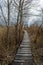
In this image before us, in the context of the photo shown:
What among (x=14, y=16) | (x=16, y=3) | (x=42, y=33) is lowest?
(x=42, y=33)

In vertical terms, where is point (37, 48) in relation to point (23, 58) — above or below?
below

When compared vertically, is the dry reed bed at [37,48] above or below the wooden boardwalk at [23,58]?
below

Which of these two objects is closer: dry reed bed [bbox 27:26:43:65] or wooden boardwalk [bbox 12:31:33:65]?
wooden boardwalk [bbox 12:31:33:65]

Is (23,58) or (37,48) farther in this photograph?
(37,48)

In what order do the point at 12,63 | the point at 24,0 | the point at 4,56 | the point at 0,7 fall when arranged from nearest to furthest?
the point at 12,63
the point at 4,56
the point at 0,7
the point at 24,0

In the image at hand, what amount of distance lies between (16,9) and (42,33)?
4.08 m

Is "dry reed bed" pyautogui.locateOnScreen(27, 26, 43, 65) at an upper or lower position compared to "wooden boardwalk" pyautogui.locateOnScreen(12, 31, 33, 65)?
lower

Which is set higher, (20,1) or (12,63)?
(20,1)

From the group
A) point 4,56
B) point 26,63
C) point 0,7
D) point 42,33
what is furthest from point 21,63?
point 42,33

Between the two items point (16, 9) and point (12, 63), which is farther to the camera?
point (16, 9)

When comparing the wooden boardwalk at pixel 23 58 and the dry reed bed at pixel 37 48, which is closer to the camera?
the wooden boardwalk at pixel 23 58

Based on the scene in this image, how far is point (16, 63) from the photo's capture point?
843 cm

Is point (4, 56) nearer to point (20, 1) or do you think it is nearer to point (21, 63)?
point (21, 63)

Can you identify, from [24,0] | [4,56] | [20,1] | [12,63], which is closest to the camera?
[12,63]
